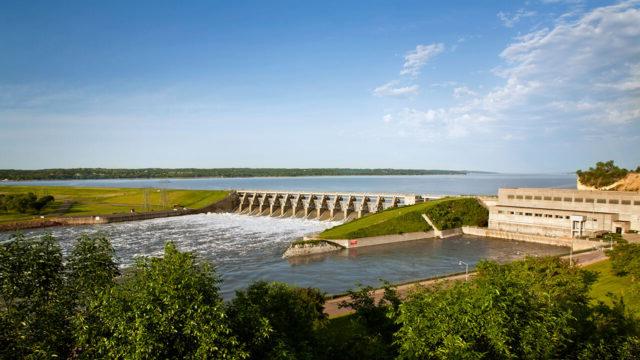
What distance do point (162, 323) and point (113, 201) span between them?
132 m

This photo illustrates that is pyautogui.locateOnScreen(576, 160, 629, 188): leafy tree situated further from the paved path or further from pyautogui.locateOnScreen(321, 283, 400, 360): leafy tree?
pyautogui.locateOnScreen(321, 283, 400, 360): leafy tree

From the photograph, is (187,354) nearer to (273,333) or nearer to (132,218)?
(273,333)

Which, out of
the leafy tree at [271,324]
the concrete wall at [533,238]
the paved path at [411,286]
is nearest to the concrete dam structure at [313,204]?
the concrete wall at [533,238]

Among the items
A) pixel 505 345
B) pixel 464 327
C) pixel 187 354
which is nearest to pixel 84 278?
pixel 187 354

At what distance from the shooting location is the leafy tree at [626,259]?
36.3 m

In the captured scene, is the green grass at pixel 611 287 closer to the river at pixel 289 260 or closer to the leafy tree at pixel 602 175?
the river at pixel 289 260

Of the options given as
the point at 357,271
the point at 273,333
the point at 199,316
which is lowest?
the point at 357,271

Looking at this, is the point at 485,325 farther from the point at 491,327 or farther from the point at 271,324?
the point at 271,324

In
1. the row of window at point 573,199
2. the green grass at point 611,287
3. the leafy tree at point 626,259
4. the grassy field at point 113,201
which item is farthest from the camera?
the grassy field at point 113,201

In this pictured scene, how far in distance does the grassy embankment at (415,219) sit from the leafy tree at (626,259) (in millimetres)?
36388

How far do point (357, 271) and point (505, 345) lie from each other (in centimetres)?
3983

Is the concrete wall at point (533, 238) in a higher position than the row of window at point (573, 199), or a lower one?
lower

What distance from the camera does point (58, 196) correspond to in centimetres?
13762

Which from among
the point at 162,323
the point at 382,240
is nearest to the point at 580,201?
the point at 382,240
